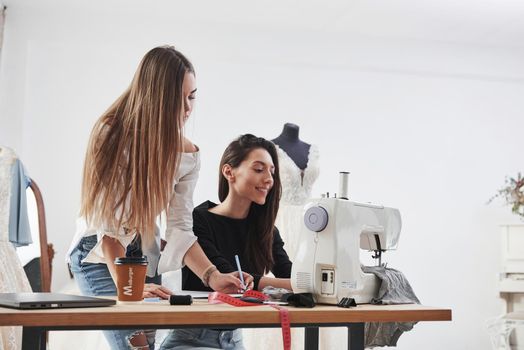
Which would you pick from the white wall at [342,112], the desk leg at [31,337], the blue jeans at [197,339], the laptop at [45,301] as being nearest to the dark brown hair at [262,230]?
the blue jeans at [197,339]

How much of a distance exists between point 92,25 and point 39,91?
643 mm

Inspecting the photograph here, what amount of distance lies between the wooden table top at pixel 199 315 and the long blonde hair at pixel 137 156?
25cm

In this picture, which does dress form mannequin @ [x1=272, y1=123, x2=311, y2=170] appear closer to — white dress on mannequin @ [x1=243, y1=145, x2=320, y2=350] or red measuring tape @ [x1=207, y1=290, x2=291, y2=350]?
white dress on mannequin @ [x1=243, y1=145, x2=320, y2=350]

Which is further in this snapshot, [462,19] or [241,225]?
[462,19]

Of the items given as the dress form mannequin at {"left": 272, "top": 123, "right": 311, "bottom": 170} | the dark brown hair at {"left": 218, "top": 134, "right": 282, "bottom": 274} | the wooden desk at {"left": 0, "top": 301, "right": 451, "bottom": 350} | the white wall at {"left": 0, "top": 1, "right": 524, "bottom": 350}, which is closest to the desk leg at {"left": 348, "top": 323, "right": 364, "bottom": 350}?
the wooden desk at {"left": 0, "top": 301, "right": 451, "bottom": 350}

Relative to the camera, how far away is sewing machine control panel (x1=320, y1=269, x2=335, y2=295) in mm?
1629

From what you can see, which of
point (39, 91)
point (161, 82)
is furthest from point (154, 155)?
point (39, 91)

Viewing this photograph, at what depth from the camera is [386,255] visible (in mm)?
6211

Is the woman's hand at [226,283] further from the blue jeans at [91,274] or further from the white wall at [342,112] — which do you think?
the white wall at [342,112]

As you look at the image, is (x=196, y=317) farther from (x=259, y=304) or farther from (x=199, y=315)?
(x=259, y=304)

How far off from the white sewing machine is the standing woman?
0.19 metres

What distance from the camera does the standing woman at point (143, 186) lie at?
64.9 inches

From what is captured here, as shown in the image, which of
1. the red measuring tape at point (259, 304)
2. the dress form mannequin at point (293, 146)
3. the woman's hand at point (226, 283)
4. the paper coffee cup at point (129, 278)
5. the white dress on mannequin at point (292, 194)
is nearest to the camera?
the red measuring tape at point (259, 304)

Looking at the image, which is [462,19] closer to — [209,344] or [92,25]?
[92,25]
